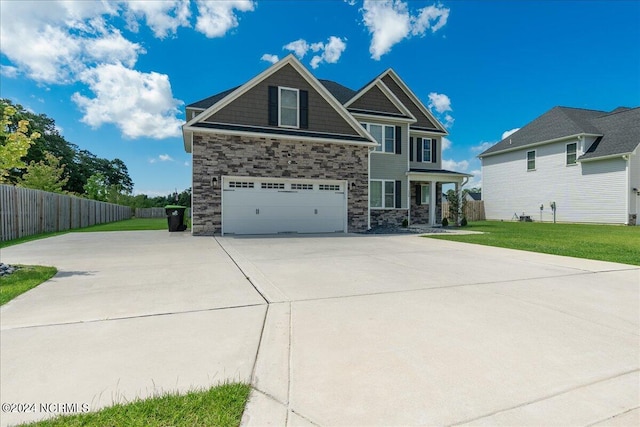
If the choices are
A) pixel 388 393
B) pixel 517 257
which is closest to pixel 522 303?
pixel 388 393

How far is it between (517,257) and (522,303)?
13.7 feet

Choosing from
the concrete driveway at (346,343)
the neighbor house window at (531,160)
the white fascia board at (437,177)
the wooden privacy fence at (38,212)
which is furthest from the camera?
the neighbor house window at (531,160)

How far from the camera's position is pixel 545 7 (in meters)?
12.9

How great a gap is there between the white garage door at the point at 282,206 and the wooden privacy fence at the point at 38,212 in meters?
7.45

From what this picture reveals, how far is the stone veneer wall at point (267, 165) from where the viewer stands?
12.1 meters

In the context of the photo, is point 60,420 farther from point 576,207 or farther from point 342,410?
point 576,207

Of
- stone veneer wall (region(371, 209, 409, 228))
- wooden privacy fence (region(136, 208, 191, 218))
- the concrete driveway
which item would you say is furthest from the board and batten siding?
wooden privacy fence (region(136, 208, 191, 218))

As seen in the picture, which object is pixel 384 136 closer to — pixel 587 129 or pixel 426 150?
pixel 426 150

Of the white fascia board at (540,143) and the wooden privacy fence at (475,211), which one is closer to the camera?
the white fascia board at (540,143)

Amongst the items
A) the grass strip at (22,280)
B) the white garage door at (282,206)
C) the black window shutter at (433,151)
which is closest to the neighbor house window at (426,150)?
the black window shutter at (433,151)

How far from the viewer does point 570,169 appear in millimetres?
20609

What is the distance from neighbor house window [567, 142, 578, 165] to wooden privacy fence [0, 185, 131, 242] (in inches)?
1159

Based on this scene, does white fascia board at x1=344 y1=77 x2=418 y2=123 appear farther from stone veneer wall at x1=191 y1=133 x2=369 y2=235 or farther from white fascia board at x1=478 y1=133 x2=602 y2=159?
white fascia board at x1=478 y1=133 x2=602 y2=159

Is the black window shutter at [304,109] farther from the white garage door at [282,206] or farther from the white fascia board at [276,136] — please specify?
the white garage door at [282,206]
